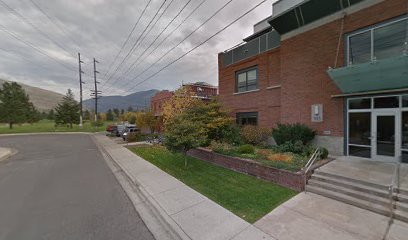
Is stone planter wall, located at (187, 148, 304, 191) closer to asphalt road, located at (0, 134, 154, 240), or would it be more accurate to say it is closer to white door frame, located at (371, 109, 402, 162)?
white door frame, located at (371, 109, 402, 162)

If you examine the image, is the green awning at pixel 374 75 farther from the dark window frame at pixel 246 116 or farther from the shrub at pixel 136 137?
the shrub at pixel 136 137

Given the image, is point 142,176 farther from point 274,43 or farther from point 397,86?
point 274,43

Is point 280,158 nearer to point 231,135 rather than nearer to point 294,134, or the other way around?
point 294,134

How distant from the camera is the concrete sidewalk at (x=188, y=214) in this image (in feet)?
A: 14.2

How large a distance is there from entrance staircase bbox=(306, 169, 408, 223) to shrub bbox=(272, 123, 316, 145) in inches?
169

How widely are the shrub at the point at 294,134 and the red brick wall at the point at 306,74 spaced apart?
0.61m

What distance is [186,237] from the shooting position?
427 centimetres

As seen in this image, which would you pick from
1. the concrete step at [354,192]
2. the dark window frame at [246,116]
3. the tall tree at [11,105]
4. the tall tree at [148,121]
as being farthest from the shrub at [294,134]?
the tall tree at [11,105]

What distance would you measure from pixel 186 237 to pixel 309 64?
1156 cm

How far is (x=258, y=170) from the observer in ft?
26.9

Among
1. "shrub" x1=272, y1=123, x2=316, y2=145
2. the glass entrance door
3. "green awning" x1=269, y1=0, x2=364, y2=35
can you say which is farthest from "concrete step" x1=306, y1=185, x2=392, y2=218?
"green awning" x1=269, y1=0, x2=364, y2=35

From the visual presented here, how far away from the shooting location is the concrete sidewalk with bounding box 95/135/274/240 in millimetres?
4328

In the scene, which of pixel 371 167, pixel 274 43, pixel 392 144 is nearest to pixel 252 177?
pixel 371 167

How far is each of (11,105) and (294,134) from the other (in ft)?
221
